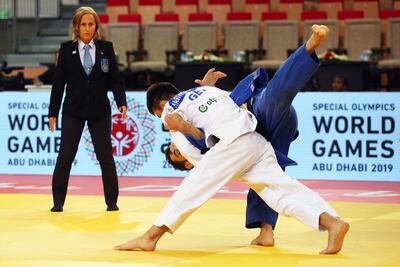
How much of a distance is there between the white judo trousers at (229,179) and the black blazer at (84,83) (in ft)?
9.67

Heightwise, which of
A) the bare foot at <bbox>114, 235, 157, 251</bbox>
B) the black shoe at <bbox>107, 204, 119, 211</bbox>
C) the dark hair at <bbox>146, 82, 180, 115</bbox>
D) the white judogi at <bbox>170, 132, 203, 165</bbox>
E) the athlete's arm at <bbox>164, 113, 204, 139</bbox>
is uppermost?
the dark hair at <bbox>146, 82, 180, 115</bbox>

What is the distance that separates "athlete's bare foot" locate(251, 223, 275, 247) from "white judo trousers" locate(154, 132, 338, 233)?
0.43 m

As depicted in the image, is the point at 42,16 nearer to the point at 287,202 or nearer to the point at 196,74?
the point at 196,74

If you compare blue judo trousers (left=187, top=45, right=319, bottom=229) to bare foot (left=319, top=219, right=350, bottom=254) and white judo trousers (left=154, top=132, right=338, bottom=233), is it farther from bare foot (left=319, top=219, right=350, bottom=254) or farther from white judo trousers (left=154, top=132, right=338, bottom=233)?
bare foot (left=319, top=219, right=350, bottom=254)

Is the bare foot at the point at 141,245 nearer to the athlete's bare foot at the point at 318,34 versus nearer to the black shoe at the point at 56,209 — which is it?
the athlete's bare foot at the point at 318,34

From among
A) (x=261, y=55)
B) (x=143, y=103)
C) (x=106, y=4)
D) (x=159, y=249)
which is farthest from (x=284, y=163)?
(x=106, y=4)

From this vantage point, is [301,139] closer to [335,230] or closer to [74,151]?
[74,151]

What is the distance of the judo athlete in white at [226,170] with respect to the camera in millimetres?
5816

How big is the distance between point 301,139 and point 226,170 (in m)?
6.55

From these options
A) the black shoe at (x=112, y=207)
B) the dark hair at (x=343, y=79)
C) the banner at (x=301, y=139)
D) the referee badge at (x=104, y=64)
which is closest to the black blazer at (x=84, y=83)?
the referee badge at (x=104, y=64)

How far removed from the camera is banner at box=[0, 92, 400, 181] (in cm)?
1202

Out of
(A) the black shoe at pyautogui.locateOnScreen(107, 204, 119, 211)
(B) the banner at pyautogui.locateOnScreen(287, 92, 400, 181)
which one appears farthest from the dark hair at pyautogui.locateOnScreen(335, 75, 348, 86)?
(A) the black shoe at pyautogui.locateOnScreen(107, 204, 119, 211)

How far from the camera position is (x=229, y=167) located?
234 inches

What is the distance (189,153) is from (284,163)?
0.64m
